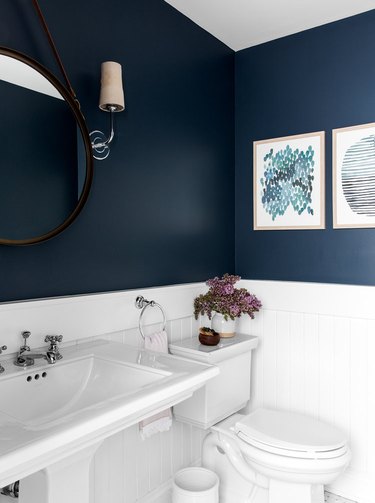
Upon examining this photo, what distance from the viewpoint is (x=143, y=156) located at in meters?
2.00

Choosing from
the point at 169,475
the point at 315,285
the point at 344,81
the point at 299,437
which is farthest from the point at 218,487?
the point at 344,81

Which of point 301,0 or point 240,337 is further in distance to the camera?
point 240,337

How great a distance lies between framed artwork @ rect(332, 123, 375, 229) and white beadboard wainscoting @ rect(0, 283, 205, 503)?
2.85 feet

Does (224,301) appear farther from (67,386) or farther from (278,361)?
(67,386)

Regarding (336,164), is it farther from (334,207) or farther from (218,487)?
(218,487)

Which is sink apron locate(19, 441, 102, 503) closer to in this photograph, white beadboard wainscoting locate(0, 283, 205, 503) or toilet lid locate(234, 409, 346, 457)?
white beadboard wainscoting locate(0, 283, 205, 503)

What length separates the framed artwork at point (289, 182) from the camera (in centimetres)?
235

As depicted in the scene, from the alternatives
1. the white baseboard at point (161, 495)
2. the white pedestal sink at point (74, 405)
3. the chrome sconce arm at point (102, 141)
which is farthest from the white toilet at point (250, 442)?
the chrome sconce arm at point (102, 141)

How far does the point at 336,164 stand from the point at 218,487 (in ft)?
5.65

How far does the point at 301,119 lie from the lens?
7.93 ft

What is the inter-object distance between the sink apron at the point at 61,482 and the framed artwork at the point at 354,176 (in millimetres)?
1691

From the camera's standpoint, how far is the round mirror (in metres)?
1.42

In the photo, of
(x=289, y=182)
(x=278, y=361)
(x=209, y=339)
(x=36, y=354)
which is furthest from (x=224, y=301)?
(x=36, y=354)

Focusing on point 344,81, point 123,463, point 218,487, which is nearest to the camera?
point 123,463
